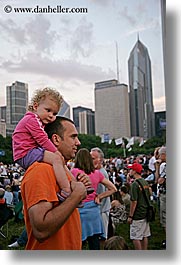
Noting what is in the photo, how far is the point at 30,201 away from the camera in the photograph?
160 centimetres

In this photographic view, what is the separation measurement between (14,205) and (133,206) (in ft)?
1.80

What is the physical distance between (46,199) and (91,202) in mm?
A: 288

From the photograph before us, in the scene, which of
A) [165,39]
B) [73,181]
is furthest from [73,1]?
[73,181]

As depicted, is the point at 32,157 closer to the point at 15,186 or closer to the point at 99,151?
the point at 15,186

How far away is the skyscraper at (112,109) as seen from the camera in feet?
5.97

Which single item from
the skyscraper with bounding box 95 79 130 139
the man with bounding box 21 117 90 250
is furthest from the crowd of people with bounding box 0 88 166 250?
the skyscraper with bounding box 95 79 130 139

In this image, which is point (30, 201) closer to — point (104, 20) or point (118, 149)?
point (118, 149)

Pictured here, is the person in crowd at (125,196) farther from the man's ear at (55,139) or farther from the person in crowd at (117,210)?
the man's ear at (55,139)

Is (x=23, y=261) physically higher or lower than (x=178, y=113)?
lower

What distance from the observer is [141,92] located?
182cm

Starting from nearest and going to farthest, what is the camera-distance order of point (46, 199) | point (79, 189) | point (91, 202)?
point (46, 199)
point (79, 189)
point (91, 202)

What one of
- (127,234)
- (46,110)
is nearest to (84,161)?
(46,110)

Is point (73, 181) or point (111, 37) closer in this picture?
point (73, 181)

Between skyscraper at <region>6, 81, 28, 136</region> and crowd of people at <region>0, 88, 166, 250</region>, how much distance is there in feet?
0.16
